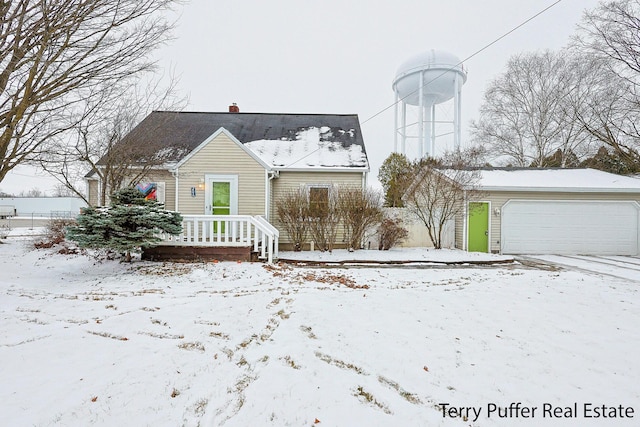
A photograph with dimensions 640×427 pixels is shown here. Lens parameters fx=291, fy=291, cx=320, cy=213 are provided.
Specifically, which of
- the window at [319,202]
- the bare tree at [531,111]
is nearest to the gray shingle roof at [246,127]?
the window at [319,202]

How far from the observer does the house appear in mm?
9859

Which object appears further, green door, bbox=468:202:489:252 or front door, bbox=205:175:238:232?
green door, bbox=468:202:489:252

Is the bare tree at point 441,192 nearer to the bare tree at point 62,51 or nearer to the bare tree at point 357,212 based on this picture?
the bare tree at point 357,212

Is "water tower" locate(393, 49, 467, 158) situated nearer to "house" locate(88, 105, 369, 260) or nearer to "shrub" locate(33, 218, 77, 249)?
"house" locate(88, 105, 369, 260)

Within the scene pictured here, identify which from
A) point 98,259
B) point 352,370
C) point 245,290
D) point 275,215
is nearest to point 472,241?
point 275,215

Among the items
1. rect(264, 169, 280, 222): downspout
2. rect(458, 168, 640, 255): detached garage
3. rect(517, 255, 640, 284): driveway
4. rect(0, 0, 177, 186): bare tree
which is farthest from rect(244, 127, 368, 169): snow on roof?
rect(517, 255, 640, 284): driveway

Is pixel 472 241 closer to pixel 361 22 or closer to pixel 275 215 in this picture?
pixel 275 215

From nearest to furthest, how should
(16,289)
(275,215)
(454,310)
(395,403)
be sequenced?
(395,403), (454,310), (16,289), (275,215)

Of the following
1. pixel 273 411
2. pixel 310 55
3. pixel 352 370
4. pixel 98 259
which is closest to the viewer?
pixel 273 411

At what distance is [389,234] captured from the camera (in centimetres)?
1066

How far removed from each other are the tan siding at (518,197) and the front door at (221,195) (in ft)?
31.6

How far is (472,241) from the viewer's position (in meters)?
11.7

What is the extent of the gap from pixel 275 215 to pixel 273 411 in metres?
9.12

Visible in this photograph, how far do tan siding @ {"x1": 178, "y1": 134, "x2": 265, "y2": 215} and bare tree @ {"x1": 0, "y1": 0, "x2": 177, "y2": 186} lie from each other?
14.9 feet
